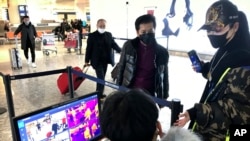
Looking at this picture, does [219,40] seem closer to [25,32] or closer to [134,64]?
[134,64]

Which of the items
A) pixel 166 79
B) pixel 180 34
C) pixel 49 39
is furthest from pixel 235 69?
pixel 49 39

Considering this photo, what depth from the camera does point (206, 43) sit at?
8.46 meters

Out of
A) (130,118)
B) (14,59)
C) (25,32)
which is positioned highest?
(25,32)

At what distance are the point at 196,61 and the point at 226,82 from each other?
52 cm

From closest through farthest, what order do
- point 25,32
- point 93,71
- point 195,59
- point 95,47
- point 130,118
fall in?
1. point 130,118
2. point 195,59
3. point 95,47
4. point 93,71
5. point 25,32

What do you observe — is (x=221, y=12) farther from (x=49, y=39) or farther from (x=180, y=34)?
(x=49, y=39)

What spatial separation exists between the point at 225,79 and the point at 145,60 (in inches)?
46.7

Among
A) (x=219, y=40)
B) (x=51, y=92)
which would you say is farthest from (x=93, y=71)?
(x=219, y=40)

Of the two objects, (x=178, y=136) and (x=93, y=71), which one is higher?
(x=178, y=136)

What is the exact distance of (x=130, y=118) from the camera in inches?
31.0

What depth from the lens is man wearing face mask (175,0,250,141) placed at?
1266 mm

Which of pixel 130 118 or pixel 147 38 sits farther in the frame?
pixel 147 38

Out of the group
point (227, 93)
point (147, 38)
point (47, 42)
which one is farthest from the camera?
point (47, 42)

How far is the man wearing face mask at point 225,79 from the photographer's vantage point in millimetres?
1266
